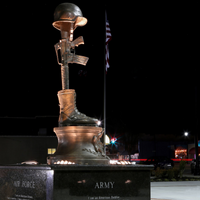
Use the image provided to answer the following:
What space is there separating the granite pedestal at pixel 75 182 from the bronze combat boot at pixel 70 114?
71.2 inches

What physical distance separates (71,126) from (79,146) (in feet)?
1.96

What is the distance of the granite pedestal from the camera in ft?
28.4

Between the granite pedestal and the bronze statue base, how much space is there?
3.21 ft

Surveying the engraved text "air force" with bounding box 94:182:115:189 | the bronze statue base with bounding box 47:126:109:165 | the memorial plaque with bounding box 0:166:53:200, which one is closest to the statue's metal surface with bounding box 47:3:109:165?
the bronze statue base with bounding box 47:126:109:165

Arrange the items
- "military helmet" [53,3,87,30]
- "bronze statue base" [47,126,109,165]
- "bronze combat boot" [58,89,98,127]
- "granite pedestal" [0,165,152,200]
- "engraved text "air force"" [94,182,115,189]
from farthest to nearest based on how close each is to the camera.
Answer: "military helmet" [53,3,87,30] → "bronze combat boot" [58,89,98,127] → "bronze statue base" [47,126,109,165] → "engraved text "air force"" [94,182,115,189] → "granite pedestal" [0,165,152,200]

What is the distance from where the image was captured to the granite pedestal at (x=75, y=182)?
28.4 ft

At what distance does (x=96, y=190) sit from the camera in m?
8.96

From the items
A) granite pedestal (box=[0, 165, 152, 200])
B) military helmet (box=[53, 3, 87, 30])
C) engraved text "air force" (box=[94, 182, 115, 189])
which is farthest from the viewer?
military helmet (box=[53, 3, 87, 30])

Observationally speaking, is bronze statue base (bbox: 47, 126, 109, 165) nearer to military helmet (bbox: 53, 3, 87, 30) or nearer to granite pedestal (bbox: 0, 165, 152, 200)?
granite pedestal (bbox: 0, 165, 152, 200)

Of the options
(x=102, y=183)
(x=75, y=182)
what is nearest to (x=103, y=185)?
(x=102, y=183)

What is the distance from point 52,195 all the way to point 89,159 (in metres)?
1.78

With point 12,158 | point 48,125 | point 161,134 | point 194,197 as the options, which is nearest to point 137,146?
point 161,134

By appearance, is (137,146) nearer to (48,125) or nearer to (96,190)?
(48,125)

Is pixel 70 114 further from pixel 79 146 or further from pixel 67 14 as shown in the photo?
pixel 67 14
